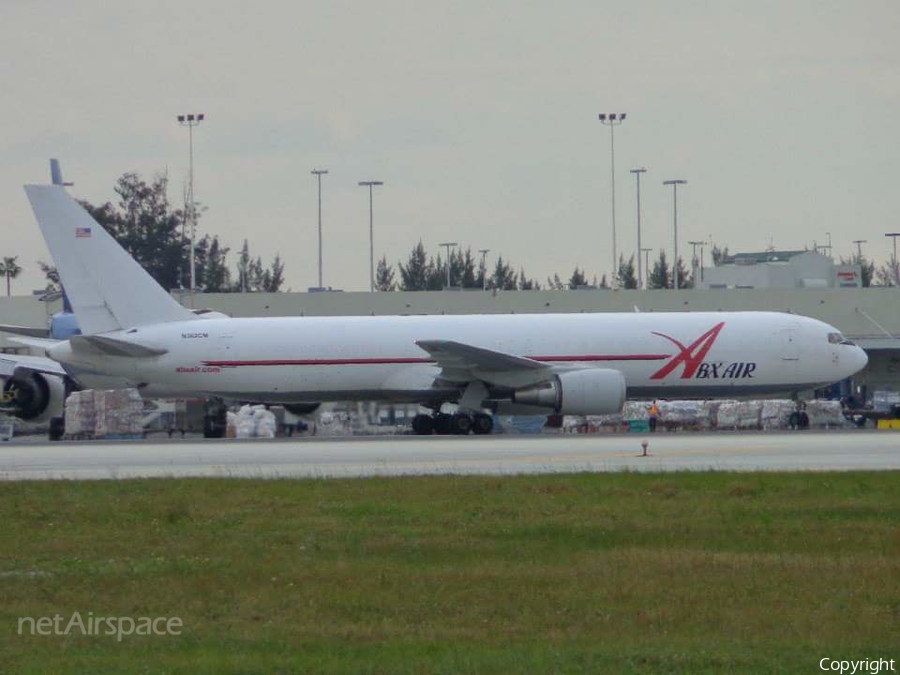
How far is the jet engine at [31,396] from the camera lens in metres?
43.3

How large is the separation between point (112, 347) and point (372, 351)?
7422mm

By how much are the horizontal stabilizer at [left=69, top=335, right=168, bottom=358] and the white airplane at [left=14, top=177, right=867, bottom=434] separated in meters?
0.05

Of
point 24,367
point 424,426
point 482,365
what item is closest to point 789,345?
point 482,365

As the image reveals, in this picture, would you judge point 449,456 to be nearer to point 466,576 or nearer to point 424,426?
point 424,426

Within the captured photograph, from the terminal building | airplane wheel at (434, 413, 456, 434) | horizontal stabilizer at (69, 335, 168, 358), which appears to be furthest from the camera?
the terminal building

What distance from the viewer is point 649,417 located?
160 feet

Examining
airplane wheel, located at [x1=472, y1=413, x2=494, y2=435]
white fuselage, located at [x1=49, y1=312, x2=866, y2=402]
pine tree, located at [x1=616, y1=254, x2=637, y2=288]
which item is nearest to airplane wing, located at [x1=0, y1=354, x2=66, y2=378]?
white fuselage, located at [x1=49, y1=312, x2=866, y2=402]

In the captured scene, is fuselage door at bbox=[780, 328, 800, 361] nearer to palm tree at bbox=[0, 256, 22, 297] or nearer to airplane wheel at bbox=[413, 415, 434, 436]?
airplane wheel at bbox=[413, 415, 434, 436]

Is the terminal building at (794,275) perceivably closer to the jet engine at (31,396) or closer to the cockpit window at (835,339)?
the cockpit window at (835,339)

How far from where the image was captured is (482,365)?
132 feet

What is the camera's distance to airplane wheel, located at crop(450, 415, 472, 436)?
40.6 meters

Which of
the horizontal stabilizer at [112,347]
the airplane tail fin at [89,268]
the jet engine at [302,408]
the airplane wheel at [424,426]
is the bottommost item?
the airplane wheel at [424,426]

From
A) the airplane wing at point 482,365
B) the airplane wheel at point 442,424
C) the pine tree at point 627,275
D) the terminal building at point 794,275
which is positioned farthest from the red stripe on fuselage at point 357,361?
the pine tree at point 627,275

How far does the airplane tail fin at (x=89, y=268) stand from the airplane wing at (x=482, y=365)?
877 centimetres
